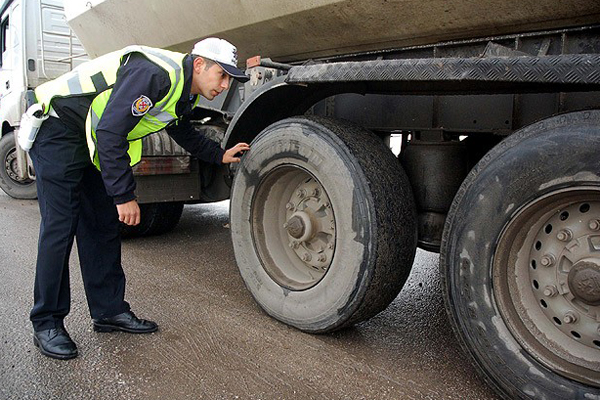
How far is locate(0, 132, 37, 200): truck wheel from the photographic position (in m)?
7.34

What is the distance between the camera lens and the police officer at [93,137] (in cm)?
234

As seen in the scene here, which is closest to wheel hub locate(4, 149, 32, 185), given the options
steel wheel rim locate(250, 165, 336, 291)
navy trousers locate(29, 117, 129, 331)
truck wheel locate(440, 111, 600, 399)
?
navy trousers locate(29, 117, 129, 331)

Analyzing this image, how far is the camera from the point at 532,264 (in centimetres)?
202

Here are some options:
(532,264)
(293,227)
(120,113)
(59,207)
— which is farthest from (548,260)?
(59,207)

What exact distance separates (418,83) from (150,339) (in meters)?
1.82

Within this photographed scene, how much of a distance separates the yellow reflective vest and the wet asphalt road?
0.95 m

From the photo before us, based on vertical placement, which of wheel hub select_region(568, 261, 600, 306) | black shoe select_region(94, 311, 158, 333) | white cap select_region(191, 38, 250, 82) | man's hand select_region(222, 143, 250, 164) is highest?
white cap select_region(191, 38, 250, 82)

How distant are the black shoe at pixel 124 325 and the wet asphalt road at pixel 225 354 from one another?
40mm

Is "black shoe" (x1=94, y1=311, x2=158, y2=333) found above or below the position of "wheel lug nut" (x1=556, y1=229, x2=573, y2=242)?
below

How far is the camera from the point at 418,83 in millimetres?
2324

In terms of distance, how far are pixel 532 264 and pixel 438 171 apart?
73cm

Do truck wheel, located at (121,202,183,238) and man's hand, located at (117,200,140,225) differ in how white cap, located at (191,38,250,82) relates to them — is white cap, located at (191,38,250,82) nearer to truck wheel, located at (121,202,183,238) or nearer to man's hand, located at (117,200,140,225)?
man's hand, located at (117,200,140,225)

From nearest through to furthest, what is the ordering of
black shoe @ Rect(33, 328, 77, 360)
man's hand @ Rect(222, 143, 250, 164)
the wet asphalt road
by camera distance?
the wet asphalt road, black shoe @ Rect(33, 328, 77, 360), man's hand @ Rect(222, 143, 250, 164)

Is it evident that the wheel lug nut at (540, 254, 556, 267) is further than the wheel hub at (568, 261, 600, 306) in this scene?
Yes
